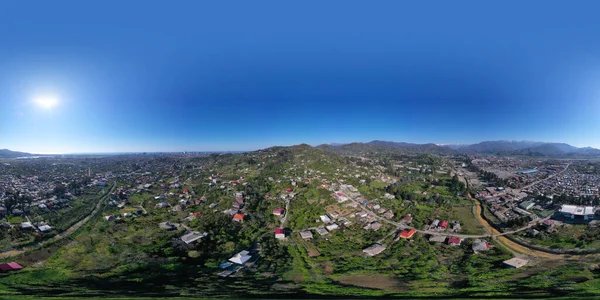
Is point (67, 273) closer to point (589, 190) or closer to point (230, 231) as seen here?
point (230, 231)

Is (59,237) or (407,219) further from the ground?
(407,219)

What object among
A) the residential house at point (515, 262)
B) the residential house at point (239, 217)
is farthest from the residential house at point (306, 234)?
the residential house at point (515, 262)

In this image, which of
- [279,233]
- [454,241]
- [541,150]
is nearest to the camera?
[454,241]

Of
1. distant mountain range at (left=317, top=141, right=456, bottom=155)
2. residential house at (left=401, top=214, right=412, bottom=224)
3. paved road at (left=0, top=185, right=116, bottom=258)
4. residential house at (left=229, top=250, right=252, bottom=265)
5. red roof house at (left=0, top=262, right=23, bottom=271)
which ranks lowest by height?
residential house at (left=229, top=250, right=252, bottom=265)

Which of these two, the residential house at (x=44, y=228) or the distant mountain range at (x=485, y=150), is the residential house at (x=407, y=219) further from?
the distant mountain range at (x=485, y=150)

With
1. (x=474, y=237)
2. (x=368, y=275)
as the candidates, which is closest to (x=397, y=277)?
(x=368, y=275)

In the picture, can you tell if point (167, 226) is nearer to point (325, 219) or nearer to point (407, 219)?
point (325, 219)

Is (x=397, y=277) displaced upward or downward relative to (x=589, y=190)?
downward

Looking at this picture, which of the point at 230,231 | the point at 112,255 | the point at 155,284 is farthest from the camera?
the point at 230,231

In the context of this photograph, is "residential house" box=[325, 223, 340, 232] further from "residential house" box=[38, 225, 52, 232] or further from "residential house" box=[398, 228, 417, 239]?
"residential house" box=[38, 225, 52, 232]

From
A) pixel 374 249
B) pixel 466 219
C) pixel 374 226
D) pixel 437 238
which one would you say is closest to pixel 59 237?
pixel 374 249

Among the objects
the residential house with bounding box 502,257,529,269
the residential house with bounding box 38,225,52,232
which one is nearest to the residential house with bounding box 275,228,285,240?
the residential house with bounding box 502,257,529,269
